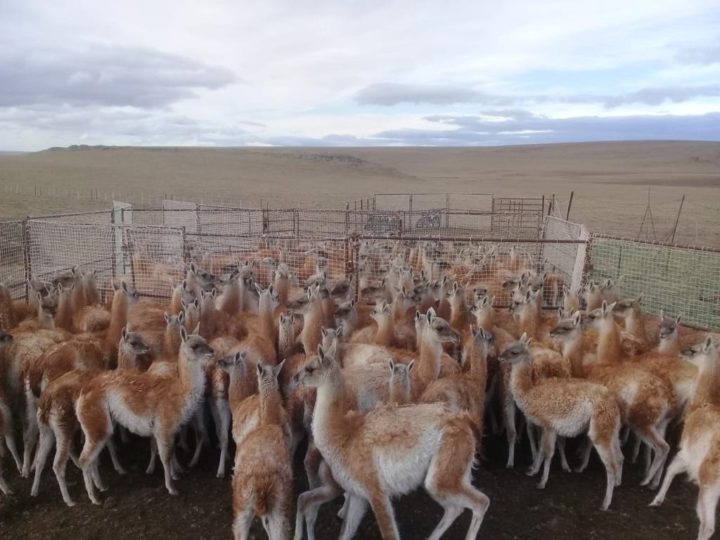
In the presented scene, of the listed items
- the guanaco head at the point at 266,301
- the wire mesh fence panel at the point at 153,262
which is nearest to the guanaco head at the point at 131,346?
the guanaco head at the point at 266,301

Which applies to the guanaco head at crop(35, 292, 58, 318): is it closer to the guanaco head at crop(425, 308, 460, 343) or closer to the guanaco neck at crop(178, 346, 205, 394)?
the guanaco neck at crop(178, 346, 205, 394)

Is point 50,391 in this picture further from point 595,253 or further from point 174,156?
point 174,156

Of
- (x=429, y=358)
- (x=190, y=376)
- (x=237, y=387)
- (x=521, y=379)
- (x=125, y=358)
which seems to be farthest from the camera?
(x=125, y=358)

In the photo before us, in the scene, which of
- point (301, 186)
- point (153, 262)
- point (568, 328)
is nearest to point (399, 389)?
point (568, 328)

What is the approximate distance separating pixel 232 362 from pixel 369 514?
215cm

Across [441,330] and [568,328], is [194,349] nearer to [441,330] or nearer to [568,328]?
[441,330]

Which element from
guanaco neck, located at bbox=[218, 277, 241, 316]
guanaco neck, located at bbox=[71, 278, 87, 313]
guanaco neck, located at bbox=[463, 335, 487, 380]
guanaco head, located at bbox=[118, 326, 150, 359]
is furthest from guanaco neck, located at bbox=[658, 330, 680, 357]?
guanaco neck, located at bbox=[71, 278, 87, 313]

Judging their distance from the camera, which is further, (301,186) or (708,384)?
(301,186)

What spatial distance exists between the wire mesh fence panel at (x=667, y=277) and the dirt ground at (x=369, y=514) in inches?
266

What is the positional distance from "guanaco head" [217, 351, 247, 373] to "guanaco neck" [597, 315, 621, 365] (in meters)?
4.58

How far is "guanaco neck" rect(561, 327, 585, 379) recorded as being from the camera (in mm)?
7695

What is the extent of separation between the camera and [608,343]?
791 centimetres

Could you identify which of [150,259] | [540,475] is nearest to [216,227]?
[150,259]

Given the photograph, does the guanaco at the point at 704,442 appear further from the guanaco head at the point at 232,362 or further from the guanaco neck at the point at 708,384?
the guanaco head at the point at 232,362
